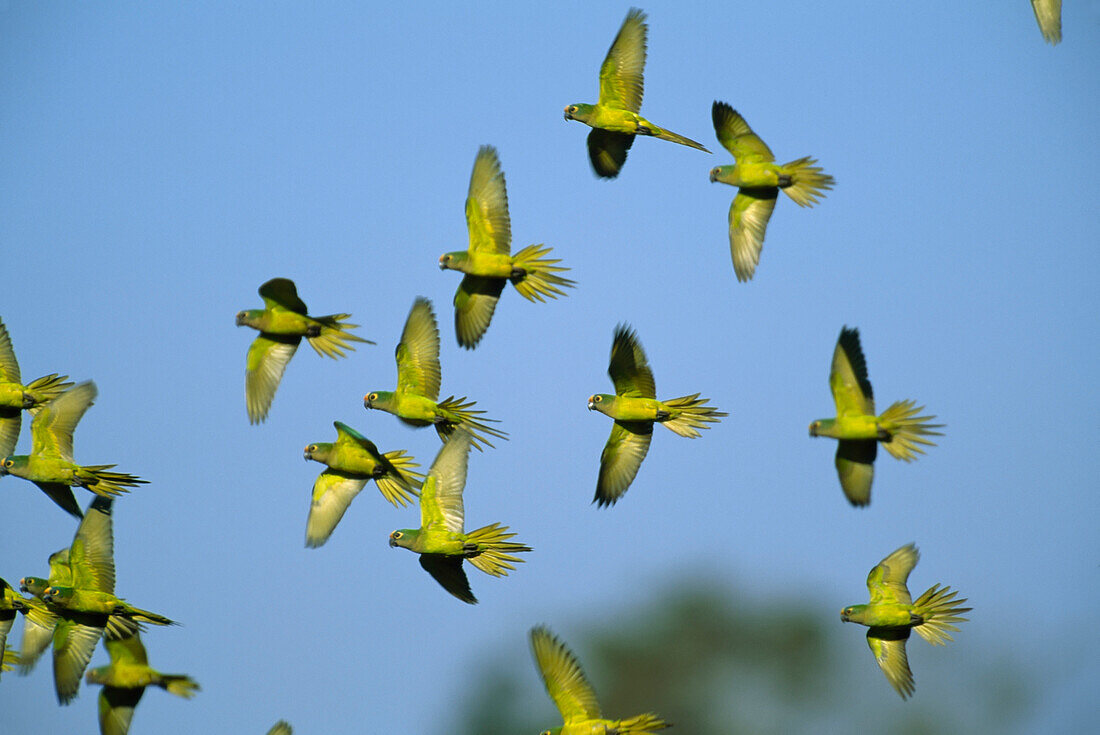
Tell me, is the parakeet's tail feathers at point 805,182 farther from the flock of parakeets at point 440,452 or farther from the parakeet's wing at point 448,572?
the parakeet's wing at point 448,572

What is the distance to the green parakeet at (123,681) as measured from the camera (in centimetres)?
1091

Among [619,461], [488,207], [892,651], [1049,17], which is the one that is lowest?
[892,651]

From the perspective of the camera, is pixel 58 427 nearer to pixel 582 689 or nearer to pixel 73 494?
pixel 73 494

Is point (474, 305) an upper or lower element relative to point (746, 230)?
lower

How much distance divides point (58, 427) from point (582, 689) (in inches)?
209

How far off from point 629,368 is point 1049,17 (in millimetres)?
4570

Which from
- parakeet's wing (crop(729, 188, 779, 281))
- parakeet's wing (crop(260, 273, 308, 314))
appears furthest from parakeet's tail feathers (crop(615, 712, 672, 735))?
parakeet's wing (crop(260, 273, 308, 314))

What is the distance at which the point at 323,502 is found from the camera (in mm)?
11445

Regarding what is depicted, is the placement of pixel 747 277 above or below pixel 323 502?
above

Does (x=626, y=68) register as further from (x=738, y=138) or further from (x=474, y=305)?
(x=474, y=305)

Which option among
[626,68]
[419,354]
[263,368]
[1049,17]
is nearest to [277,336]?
[263,368]

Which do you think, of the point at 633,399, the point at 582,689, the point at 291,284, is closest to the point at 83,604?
the point at 291,284

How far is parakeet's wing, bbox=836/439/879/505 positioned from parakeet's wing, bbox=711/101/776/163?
2.84 meters

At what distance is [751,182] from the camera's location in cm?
1109
